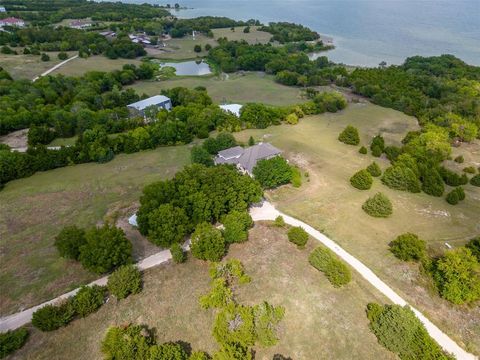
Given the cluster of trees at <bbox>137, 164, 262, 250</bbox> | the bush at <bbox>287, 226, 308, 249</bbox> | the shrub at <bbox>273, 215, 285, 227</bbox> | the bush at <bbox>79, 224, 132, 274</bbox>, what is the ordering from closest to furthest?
the bush at <bbox>79, 224, 132, 274</bbox> < the cluster of trees at <bbox>137, 164, 262, 250</bbox> < the bush at <bbox>287, 226, 308, 249</bbox> < the shrub at <bbox>273, 215, 285, 227</bbox>

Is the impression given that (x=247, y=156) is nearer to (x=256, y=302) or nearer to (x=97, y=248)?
(x=256, y=302)

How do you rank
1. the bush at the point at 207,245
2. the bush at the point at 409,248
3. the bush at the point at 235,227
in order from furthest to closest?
the bush at the point at 235,227
the bush at the point at 409,248
the bush at the point at 207,245

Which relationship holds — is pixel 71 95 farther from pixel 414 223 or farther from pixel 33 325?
pixel 414 223

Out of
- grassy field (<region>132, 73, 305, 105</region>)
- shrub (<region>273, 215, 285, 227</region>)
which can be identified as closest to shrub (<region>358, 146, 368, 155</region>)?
shrub (<region>273, 215, 285, 227</region>)

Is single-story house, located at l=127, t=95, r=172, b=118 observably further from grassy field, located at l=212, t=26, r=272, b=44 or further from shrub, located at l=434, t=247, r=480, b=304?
grassy field, located at l=212, t=26, r=272, b=44

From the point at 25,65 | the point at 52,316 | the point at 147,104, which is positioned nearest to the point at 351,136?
the point at 147,104

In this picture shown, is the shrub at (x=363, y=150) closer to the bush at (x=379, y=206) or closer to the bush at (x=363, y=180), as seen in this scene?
the bush at (x=363, y=180)

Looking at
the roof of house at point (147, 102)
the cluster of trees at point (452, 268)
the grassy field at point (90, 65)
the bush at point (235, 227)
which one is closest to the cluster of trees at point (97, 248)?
the bush at point (235, 227)
